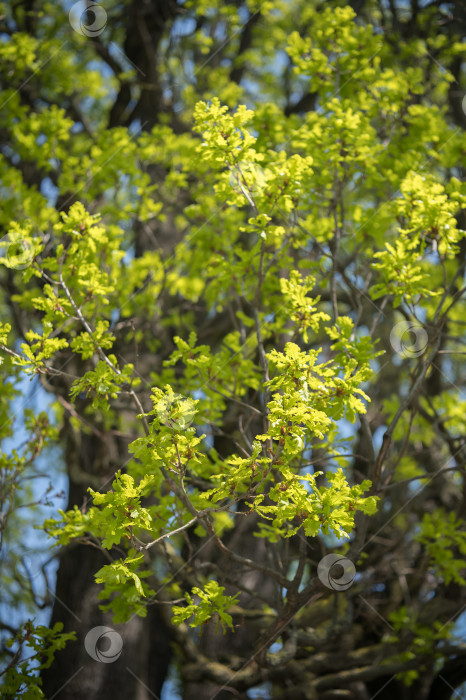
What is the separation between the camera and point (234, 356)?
4336 millimetres

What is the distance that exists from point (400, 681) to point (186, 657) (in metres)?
2.69

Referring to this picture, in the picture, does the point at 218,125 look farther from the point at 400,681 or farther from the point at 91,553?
the point at 400,681

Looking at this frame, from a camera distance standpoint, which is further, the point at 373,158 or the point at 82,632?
the point at 82,632

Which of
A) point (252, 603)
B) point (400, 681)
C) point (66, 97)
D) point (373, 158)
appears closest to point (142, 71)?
point (66, 97)

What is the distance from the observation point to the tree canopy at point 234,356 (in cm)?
366

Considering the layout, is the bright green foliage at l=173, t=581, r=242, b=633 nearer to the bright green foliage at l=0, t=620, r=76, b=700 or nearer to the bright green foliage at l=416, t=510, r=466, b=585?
the bright green foliage at l=0, t=620, r=76, b=700

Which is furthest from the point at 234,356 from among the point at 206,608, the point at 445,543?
the point at 445,543

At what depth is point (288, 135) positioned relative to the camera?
5.27 meters

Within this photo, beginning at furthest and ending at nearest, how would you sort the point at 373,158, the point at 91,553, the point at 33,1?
the point at 33,1 → the point at 91,553 → the point at 373,158

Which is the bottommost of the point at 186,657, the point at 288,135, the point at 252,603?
the point at 252,603

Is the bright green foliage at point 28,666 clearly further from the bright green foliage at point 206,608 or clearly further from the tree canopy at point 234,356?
the bright green foliage at point 206,608

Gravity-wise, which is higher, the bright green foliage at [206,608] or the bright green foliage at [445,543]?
the bright green foliage at [206,608]

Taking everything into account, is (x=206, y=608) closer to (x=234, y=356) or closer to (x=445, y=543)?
(x=234, y=356)

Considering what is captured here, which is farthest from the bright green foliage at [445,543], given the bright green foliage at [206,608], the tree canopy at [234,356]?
the bright green foliage at [206,608]
